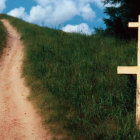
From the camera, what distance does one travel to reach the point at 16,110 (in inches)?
232

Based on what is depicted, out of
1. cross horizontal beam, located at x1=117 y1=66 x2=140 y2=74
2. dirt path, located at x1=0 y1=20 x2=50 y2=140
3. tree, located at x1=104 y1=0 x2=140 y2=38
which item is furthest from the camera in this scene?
tree, located at x1=104 y1=0 x2=140 y2=38

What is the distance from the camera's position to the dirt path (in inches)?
190

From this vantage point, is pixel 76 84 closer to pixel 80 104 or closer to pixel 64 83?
pixel 64 83

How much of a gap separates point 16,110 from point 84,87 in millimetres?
1787

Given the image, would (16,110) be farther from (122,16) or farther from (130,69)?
(122,16)

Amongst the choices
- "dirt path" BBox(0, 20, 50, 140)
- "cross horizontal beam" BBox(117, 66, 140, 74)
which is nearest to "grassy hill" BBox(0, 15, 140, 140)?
"dirt path" BBox(0, 20, 50, 140)

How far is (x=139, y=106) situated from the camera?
4.34m

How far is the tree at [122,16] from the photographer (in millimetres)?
9578

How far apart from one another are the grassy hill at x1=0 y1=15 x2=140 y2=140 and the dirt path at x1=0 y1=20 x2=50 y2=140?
0.24 meters

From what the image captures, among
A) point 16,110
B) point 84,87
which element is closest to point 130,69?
point 84,87

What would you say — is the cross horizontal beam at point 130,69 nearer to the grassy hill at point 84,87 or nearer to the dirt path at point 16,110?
the grassy hill at point 84,87

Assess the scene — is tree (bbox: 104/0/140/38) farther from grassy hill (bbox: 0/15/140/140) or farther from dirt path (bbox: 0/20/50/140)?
dirt path (bbox: 0/20/50/140)

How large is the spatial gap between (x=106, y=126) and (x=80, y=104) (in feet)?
3.40

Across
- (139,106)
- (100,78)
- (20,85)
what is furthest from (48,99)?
(139,106)
